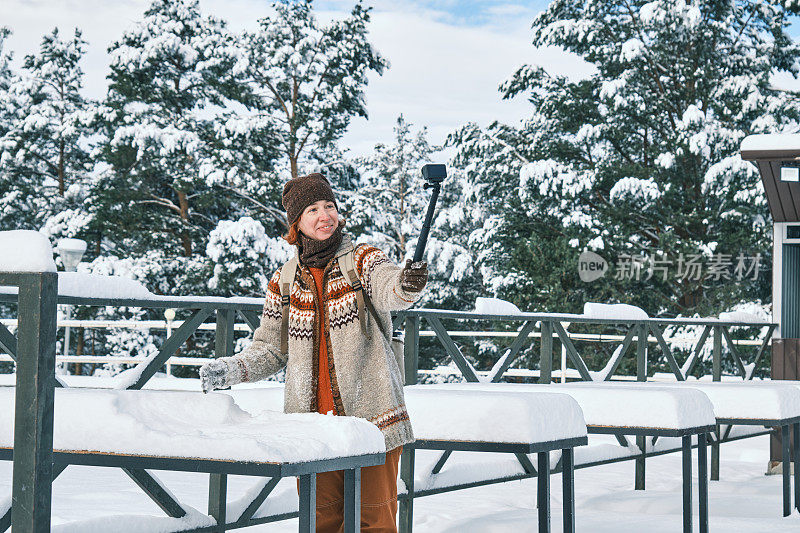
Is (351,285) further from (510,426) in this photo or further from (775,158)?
(775,158)

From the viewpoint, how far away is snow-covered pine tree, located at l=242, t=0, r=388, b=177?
81.0 ft

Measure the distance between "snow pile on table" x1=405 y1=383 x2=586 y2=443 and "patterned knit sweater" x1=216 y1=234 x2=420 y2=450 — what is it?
16.9 inches

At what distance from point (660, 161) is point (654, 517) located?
1693 cm

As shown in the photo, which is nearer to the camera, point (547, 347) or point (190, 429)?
point (190, 429)

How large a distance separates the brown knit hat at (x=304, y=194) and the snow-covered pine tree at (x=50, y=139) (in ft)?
76.7

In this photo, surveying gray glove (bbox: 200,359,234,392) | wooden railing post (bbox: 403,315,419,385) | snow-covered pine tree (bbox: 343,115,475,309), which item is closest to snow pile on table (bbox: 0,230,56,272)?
gray glove (bbox: 200,359,234,392)

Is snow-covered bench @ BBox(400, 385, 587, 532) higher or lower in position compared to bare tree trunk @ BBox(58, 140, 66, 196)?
lower

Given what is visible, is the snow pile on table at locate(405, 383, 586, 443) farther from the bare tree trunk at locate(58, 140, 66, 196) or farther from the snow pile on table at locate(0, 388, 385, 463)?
the bare tree trunk at locate(58, 140, 66, 196)

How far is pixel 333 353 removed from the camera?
318 centimetres

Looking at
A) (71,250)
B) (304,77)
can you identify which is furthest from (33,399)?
(304,77)

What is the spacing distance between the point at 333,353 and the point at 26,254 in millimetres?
1213

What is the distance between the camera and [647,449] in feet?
26.0

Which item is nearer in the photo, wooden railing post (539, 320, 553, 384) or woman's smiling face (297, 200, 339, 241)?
woman's smiling face (297, 200, 339, 241)

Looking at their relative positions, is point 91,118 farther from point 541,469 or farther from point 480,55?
point 541,469
